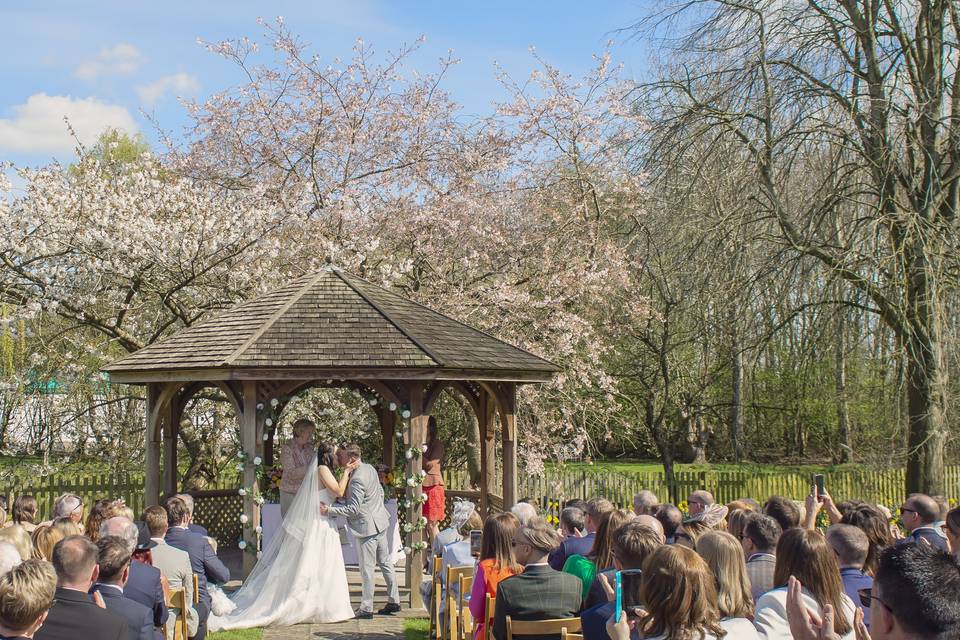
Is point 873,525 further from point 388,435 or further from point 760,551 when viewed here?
point 388,435

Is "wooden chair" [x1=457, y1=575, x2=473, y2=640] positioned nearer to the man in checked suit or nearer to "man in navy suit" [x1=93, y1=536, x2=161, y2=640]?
the man in checked suit

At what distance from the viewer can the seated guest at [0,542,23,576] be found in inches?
209

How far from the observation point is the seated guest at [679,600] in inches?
153

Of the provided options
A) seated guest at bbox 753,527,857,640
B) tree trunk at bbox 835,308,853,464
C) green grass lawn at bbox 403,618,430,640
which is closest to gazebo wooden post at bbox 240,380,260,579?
green grass lawn at bbox 403,618,430,640

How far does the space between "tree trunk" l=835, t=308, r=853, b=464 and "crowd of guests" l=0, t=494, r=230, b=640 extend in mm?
9611

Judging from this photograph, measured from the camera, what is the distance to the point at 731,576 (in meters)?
4.71

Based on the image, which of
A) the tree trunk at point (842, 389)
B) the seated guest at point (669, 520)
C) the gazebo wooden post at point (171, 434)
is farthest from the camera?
the tree trunk at point (842, 389)

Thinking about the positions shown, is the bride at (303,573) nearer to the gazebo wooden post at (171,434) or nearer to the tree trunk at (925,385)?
the gazebo wooden post at (171,434)

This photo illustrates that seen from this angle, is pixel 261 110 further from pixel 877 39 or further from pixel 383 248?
pixel 877 39

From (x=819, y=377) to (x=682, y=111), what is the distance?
1104 cm

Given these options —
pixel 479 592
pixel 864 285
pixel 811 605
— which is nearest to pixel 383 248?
pixel 864 285

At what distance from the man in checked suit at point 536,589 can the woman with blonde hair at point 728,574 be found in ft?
3.62

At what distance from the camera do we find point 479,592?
248 inches

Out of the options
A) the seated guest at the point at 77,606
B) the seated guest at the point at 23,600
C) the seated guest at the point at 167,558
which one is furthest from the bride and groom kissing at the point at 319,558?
the seated guest at the point at 23,600
